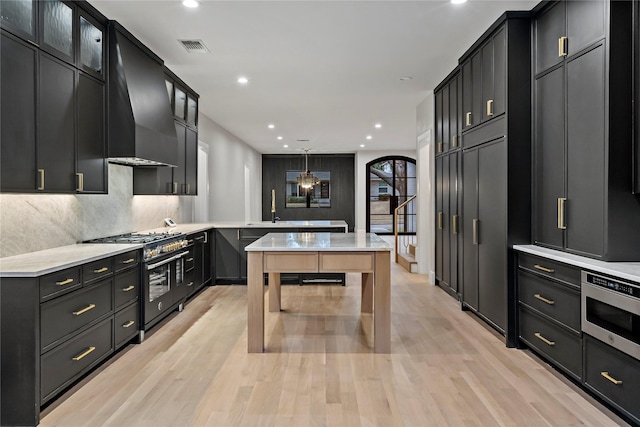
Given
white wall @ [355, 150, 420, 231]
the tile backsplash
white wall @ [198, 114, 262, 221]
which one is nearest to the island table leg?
the tile backsplash

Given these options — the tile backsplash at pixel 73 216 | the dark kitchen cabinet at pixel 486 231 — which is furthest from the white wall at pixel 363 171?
the dark kitchen cabinet at pixel 486 231

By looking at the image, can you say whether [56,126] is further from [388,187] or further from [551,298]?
[388,187]

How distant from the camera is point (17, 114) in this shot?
2.54m

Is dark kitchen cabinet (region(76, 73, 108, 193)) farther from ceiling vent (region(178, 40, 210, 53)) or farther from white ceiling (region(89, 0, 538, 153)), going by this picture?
ceiling vent (region(178, 40, 210, 53))

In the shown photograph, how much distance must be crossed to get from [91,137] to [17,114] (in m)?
0.85

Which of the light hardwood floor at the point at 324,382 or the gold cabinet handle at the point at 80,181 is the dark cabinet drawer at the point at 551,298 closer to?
the light hardwood floor at the point at 324,382

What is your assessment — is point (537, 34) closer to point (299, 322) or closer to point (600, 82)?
point (600, 82)

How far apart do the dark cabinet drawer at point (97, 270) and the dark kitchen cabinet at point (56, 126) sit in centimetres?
58

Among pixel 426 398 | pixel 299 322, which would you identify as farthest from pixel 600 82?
pixel 299 322

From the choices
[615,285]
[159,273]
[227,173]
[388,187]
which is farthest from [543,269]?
[388,187]

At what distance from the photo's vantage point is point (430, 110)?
6.20m

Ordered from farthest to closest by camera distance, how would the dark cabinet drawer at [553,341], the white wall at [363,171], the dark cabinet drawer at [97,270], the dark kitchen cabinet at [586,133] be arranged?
the white wall at [363,171] → the dark cabinet drawer at [97,270] → the dark cabinet drawer at [553,341] → the dark kitchen cabinet at [586,133]

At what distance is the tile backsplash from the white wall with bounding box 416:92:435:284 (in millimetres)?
3966

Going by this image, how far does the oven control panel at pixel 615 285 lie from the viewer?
2.20m
